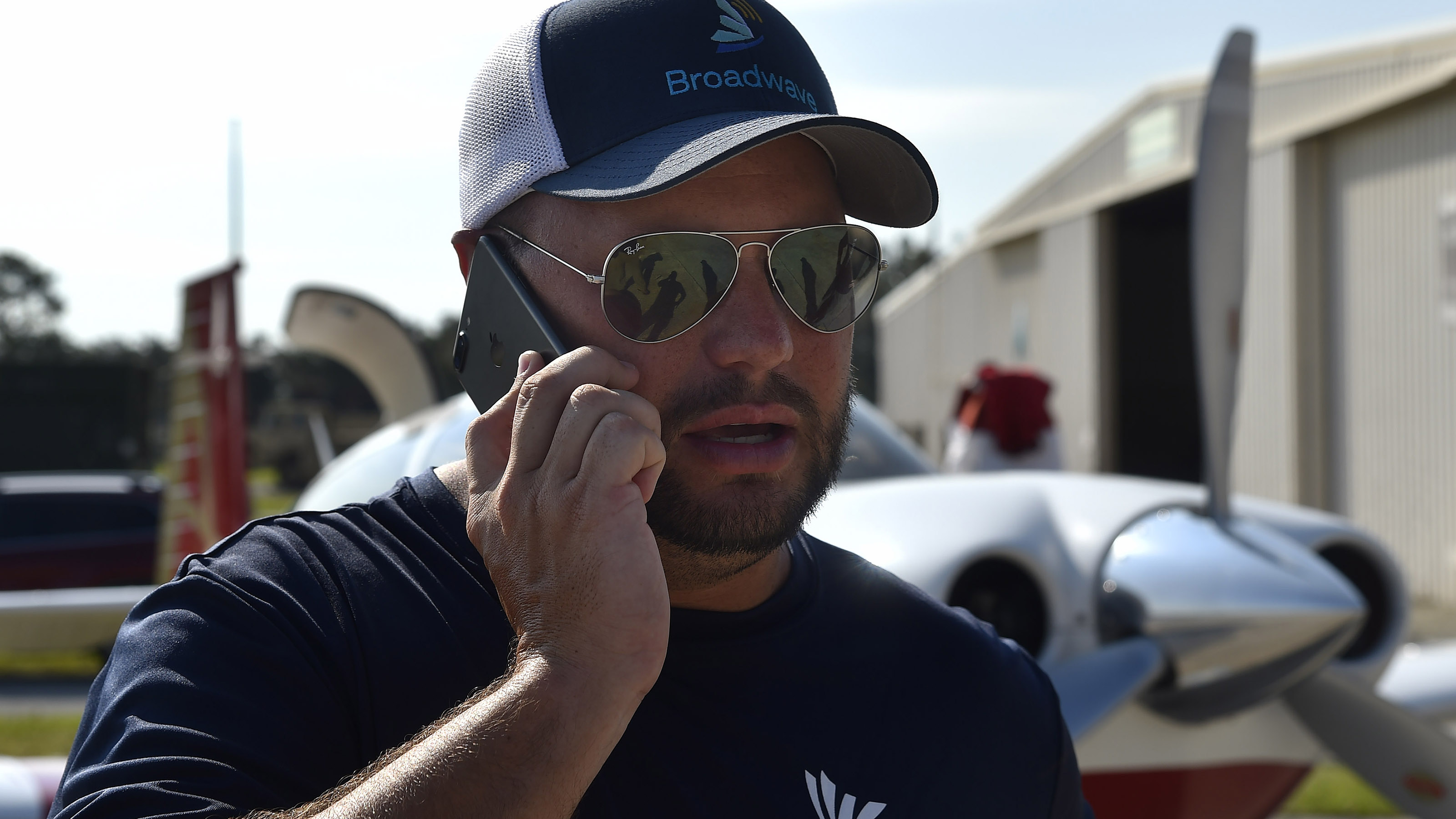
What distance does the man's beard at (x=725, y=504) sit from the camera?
4.04ft

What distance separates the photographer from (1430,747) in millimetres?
3760

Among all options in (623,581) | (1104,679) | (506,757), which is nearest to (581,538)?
(623,581)

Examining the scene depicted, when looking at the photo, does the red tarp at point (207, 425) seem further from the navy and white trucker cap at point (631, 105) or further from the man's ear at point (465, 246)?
the navy and white trucker cap at point (631, 105)

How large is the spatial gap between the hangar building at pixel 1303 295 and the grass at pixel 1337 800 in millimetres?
5091

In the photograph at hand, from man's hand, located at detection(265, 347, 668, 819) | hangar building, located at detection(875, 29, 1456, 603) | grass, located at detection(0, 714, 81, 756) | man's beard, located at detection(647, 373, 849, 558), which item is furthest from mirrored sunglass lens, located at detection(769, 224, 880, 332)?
hangar building, located at detection(875, 29, 1456, 603)

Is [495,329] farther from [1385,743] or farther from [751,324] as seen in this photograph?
[1385,743]

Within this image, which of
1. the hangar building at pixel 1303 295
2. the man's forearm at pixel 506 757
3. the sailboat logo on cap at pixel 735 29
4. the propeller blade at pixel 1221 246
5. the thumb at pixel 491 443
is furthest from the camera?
the hangar building at pixel 1303 295

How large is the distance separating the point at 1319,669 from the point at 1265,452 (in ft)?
40.8

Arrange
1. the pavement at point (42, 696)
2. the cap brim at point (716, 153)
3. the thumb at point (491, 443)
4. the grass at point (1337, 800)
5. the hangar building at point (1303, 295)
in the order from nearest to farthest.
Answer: the thumb at point (491, 443)
the cap brim at point (716, 153)
the grass at point (1337, 800)
the pavement at point (42, 696)
the hangar building at point (1303, 295)

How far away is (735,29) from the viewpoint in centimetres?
133

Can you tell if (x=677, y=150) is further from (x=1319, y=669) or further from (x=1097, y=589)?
(x=1319, y=669)

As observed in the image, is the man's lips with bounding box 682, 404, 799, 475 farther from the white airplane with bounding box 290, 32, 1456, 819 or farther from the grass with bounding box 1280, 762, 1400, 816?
the grass with bounding box 1280, 762, 1400, 816

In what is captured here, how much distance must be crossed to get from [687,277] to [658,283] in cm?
4

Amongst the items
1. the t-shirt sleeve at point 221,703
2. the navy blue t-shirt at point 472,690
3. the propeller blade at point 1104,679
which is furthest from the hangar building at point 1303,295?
the t-shirt sleeve at point 221,703
